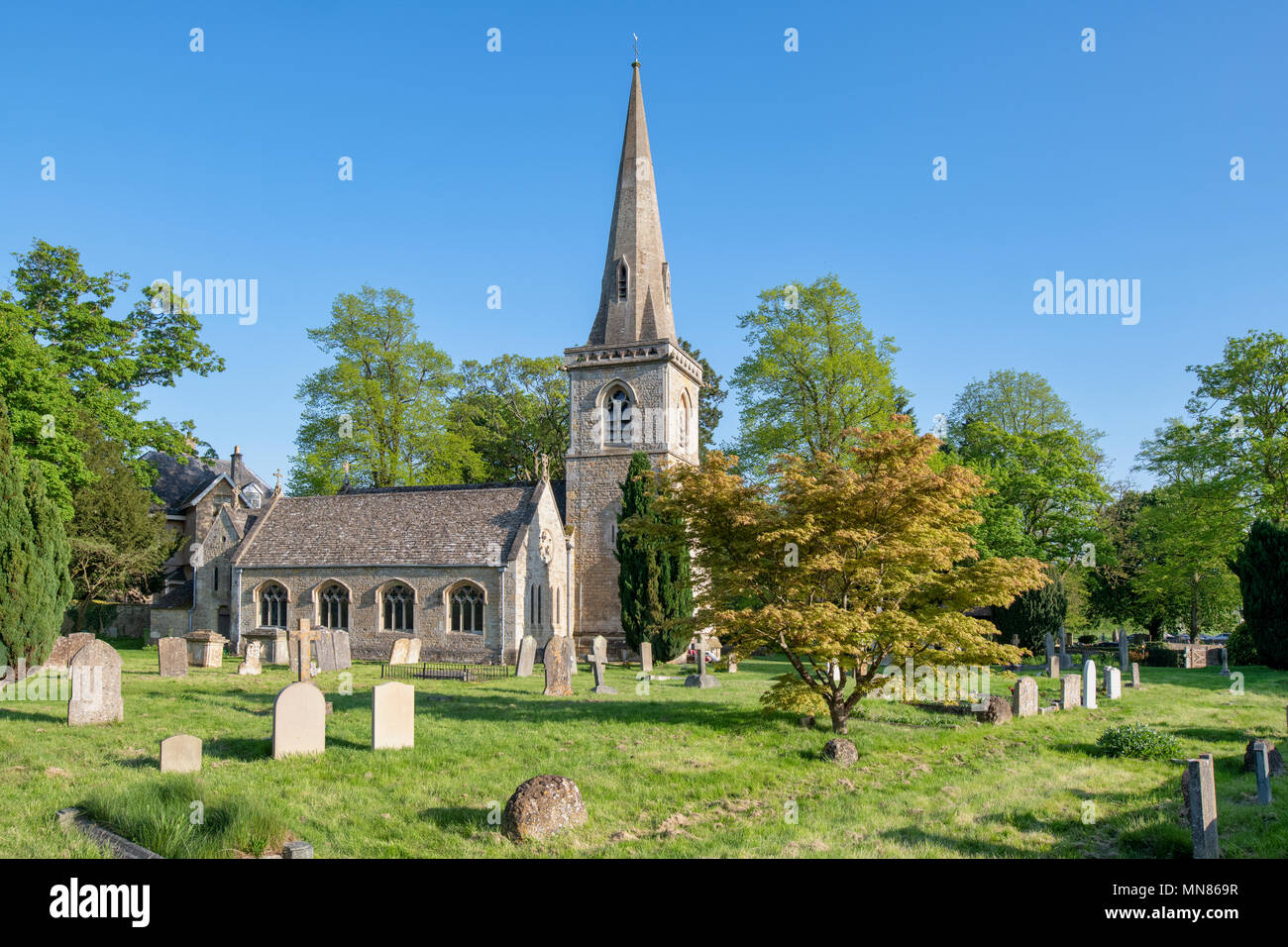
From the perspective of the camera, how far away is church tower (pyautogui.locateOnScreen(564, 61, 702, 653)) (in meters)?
33.1

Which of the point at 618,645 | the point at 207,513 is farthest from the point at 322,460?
the point at 618,645

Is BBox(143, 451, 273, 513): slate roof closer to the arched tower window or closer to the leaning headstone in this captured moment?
the arched tower window

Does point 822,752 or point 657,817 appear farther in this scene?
point 822,752

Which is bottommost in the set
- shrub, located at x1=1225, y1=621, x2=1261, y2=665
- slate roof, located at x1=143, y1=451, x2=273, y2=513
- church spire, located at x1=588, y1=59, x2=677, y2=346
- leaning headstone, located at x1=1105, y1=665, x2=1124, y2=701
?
shrub, located at x1=1225, y1=621, x2=1261, y2=665

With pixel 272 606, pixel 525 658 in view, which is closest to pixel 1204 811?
pixel 525 658

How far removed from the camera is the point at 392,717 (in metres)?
12.7

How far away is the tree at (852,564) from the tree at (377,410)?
29558 millimetres

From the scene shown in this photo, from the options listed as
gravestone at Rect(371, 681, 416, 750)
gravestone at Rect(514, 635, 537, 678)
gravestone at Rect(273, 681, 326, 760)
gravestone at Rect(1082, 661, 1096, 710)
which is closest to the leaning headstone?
gravestone at Rect(1082, 661, 1096, 710)

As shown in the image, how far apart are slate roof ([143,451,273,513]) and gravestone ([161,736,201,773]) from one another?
3826cm

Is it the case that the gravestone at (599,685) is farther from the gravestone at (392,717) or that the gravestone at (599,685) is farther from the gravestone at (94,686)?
the gravestone at (94,686)

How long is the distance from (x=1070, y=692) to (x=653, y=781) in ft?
39.1
